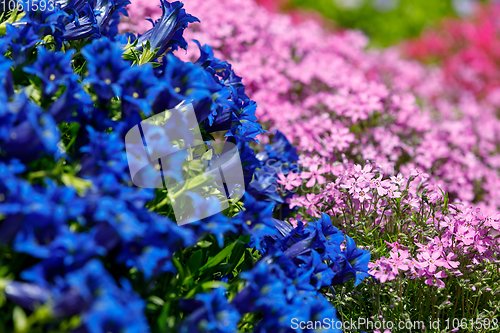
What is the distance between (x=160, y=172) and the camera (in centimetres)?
190

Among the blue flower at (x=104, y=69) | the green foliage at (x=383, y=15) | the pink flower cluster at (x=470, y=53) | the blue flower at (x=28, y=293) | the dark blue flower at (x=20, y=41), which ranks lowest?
the green foliage at (x=383, y=15)

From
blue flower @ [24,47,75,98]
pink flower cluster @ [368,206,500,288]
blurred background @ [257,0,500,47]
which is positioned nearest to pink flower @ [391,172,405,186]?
pink flower cluster @ [368,206,500,288]

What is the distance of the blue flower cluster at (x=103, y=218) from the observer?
1.48 m

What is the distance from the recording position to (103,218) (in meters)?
1.55

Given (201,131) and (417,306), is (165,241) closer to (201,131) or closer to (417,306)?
(201,131)

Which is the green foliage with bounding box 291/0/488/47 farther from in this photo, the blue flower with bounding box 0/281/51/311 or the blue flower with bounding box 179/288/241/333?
the blue flower with bounding box 0/281/51/311

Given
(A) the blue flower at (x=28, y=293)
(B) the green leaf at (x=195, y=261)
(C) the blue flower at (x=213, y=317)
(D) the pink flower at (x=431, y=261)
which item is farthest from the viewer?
(D) the pink flower at (x=431, y=261)

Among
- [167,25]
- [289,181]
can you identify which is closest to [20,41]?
[167,25]

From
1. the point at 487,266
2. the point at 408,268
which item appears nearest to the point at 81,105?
the point at 408,268

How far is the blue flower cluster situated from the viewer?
4.86 ft

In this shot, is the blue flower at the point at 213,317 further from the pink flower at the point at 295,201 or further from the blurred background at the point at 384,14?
the blurred background at the point at 384,14

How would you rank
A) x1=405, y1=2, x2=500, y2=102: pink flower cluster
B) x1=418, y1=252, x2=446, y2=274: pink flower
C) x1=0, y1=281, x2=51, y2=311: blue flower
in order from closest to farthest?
x1=0, y1=281, x2=51, y2=311: blue flower
x1=418, y1=252, x2=446, y2=274: pink flower
x1=405, y1=2, x2=500, y2=102: pink flower cluster

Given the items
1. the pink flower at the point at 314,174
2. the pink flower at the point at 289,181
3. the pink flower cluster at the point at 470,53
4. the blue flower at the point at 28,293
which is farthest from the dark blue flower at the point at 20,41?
the pink flower cluster at the point at 470,53

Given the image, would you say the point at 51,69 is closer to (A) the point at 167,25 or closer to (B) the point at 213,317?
(A) the point at 167,25
